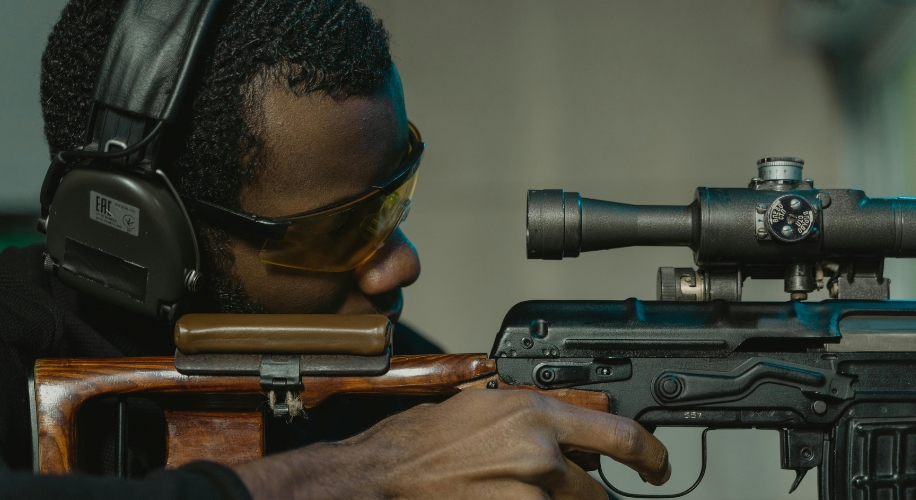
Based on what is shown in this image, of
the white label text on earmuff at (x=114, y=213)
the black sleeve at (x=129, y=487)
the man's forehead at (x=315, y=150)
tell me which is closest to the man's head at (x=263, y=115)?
the man's forehead at (x=315, y=150)

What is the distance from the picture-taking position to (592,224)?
1200 millimetres

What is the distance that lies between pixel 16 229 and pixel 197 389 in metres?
1.58

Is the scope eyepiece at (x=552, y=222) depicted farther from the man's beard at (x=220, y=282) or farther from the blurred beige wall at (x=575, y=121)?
the blurred beige wall at (x=575, y=121)

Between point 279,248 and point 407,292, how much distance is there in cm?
138

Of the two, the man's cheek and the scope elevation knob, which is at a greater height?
the scope elevation knob

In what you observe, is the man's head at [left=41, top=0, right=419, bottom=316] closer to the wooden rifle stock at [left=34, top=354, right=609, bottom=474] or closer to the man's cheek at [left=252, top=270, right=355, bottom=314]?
the man's cheek at [left=252, top=270, right=355, bottom=314]

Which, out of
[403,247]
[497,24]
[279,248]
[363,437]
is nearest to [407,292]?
[497,24]

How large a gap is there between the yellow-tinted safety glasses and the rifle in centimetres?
15

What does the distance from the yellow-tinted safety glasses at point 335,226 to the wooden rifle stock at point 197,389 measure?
23 centimetres

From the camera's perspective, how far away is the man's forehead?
3.74 feet

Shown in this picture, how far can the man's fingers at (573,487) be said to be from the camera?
1.05 m

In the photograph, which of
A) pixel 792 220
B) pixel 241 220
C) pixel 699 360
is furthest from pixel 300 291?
pixel 792 220

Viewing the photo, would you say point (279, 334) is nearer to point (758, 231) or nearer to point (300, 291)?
point (300, 291)

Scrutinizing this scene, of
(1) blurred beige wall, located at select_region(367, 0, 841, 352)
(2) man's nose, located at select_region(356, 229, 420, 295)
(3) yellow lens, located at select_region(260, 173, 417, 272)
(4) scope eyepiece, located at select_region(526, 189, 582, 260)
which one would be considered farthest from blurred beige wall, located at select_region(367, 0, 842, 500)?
(4) scope eyepiece, located at select_region(526, 189, 582, 260)
